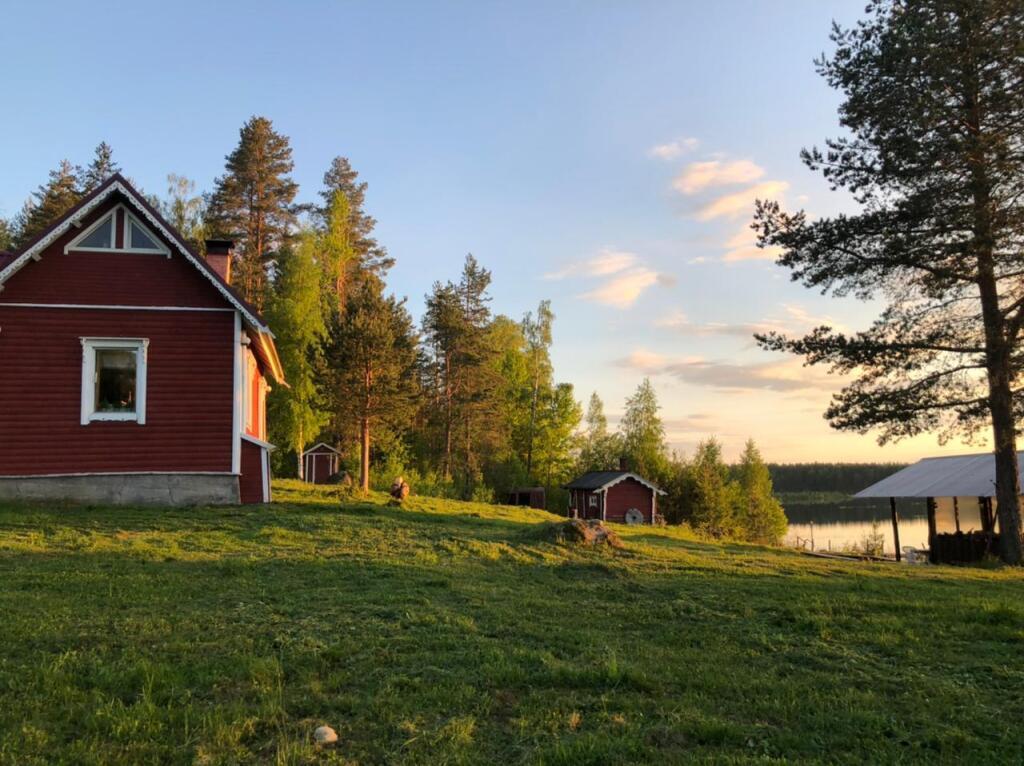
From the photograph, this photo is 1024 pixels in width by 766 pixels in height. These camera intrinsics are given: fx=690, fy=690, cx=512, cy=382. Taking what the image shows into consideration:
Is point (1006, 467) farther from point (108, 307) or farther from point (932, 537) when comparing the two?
point (108, 307)

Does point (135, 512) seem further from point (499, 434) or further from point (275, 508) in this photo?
point (499, 434)

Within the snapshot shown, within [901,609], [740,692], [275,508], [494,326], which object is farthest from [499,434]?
[740,692]

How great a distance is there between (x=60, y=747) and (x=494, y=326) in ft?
177

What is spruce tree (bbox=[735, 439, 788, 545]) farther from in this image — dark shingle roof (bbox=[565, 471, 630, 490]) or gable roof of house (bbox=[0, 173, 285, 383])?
gable roof of house (bbox=[0, 173, 285, 383])

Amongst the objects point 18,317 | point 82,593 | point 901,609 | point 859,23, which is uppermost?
point 859,23

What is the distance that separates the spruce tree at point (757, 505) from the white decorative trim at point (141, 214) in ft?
141

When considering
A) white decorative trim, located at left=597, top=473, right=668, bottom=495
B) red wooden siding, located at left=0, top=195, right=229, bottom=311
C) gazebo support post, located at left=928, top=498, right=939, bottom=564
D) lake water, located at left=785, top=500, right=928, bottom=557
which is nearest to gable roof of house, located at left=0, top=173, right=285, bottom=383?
red wooden siding, located at left=0, top=195, right=229, bottom=311

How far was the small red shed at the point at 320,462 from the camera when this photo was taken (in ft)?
137

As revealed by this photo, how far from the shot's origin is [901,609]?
871cm

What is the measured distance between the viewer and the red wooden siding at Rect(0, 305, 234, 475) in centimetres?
1498

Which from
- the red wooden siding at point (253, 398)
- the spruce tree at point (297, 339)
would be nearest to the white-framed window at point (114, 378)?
the red wooden siding at point (253, 398)

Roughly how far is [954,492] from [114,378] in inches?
1031

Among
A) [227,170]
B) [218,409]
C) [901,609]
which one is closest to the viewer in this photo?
[901,609]

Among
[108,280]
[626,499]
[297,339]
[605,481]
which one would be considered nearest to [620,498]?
[626,499]
